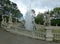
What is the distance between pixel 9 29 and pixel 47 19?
20.1 feet

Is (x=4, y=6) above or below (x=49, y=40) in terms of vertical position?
above

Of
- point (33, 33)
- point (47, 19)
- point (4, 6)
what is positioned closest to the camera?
point (33, 33)

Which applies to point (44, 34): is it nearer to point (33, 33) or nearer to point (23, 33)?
point (33, 33)

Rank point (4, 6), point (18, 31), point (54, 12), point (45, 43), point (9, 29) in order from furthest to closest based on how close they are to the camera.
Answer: point (54, 12) → point (4, 6) → point (9, 29) → point (18, 31) → point (45, 43)

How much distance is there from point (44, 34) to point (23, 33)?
403 centimetres

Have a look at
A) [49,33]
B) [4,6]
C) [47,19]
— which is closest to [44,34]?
[49,33]

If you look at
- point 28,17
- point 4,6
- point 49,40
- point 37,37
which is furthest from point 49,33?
point 4,6

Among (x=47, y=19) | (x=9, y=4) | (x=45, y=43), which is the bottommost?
(x=45, y=43)

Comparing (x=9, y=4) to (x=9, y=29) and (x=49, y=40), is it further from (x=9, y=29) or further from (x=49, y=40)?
(x=49, y=40)

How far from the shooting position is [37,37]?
69.7 ft

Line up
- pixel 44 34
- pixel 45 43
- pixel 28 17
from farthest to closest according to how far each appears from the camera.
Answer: pixel 28 17 → pixel 44 34 → pixel 45 43

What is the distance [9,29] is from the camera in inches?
1092

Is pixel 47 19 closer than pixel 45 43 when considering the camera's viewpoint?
No

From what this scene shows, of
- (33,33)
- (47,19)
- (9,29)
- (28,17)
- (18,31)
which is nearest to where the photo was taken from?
(33,33)
